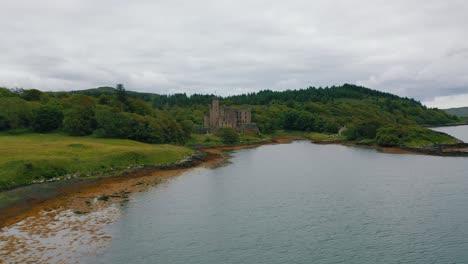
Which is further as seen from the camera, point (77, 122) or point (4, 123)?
point (4, 123)

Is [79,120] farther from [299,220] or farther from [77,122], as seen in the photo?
[299,220]

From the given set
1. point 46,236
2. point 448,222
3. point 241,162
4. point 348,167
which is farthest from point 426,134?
point 46,236

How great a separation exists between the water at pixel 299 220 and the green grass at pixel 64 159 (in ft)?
54.4

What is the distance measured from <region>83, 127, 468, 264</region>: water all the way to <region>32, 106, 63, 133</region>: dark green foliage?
61.8 metres

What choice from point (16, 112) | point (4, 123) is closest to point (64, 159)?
point (16, 112)

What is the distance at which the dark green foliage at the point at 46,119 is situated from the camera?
364ft

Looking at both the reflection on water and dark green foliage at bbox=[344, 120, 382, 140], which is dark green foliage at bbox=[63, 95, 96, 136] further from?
dark green foliage at bbox=[344, 120, 382, 140]

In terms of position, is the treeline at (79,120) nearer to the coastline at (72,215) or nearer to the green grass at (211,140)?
the green grass at (211,140)

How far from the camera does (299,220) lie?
43.6 metres

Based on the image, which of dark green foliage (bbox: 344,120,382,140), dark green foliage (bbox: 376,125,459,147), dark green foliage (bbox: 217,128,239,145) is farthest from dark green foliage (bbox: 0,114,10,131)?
dark green foliage (bbox: 344,120,382,140)

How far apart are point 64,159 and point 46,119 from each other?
161ft

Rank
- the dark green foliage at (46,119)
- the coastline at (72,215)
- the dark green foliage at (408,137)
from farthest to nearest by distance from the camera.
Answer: the dark green foliage at (408,137), the dark green foliage at (46,119), the coastline at (72,215)

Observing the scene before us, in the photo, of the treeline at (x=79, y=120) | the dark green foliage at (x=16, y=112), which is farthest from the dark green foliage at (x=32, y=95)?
the dark green foliage at (x=16, y=112)

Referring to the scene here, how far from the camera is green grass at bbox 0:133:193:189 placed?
6125 cm
